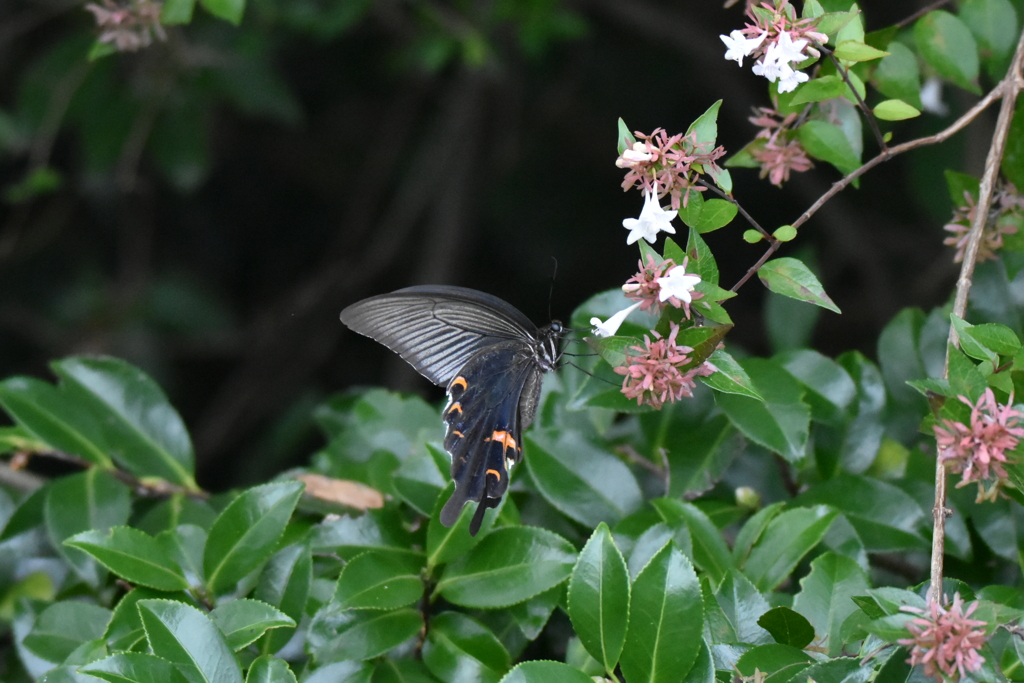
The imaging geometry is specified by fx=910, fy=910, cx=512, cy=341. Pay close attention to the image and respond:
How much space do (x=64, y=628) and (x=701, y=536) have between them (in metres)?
0.86

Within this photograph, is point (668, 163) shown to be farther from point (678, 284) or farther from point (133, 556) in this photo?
point (133, 556)

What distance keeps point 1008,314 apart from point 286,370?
262 cm

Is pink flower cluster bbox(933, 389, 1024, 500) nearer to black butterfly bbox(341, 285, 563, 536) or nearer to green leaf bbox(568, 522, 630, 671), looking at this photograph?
green leaf bbox(568, 522, 630, 671)

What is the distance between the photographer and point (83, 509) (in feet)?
4.56

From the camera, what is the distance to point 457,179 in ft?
10.2

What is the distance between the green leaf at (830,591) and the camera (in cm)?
104

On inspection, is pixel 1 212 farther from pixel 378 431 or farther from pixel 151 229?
pixel 378 431

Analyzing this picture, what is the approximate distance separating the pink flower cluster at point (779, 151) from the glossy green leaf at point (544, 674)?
650mm

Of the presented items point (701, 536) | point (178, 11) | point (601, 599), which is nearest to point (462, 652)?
point (601, 599)

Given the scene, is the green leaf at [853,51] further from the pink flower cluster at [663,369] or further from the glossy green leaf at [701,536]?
the glossy green leaf at [701,536]

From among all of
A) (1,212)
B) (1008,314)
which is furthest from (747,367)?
(1,212)

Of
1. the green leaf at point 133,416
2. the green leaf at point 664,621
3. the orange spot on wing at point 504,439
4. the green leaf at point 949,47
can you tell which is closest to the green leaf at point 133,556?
the green leaf at point 133,416

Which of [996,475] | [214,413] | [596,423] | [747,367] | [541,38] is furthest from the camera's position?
[214,413]

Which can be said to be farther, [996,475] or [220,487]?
[220,487]
